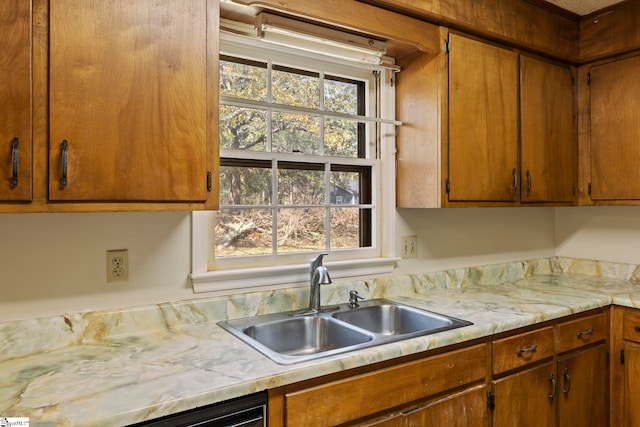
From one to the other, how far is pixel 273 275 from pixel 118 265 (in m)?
0.61

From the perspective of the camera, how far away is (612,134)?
245 centimetres

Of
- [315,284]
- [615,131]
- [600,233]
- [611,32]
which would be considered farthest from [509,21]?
[315,284]

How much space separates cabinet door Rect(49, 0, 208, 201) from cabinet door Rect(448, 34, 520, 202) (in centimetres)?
119

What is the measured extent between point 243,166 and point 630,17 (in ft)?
7.27

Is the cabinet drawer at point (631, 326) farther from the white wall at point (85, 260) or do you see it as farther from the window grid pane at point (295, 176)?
the white wall at point (85, 260)

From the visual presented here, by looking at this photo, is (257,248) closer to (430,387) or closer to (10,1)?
(430,387)

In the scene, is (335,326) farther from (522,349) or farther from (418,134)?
(418,134)

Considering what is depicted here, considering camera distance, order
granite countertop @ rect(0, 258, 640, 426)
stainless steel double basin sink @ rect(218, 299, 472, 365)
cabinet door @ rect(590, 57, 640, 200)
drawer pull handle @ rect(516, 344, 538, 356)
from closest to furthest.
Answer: granite countertop @ rect(0, 258, 640, 426)
stainless steel double basin sink @ rect(218, 299, 472, 365)
drawer pull handle @ rect(516, 344, 538, 356)
cabinet door @ rect(590, 57, 640, 200)

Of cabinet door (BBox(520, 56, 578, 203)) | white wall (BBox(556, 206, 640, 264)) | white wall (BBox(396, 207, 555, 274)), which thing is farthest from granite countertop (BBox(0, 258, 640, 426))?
cabinet door (BBox(520, 56, 578, 203))

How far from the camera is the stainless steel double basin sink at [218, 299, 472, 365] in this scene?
5.38 ft

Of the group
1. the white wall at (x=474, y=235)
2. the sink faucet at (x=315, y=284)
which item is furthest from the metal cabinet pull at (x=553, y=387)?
the sink faucet at (x=315, y=284)

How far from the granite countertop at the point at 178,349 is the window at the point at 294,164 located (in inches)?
6.8

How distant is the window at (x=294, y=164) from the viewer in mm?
1849

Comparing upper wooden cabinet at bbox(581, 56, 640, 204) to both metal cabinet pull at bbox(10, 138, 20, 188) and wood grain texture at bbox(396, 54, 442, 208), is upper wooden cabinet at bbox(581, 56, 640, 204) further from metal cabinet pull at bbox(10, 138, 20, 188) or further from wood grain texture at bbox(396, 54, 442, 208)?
metal cabinet pull at bbox(10, 138, 20, 188)
